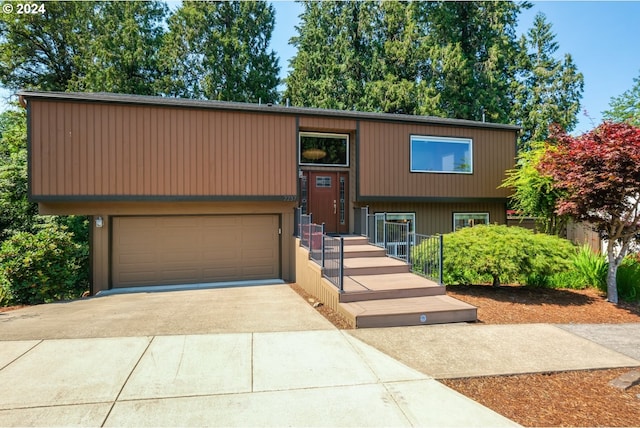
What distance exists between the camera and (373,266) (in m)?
7.31

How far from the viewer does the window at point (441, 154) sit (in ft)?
34.3

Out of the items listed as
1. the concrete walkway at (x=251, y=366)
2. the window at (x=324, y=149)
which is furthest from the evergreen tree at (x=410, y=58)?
the concrete walkway at (x=251, y=366)

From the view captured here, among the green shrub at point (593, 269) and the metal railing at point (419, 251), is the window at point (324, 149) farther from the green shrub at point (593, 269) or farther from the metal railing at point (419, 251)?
the green shrub at point (593, 269)

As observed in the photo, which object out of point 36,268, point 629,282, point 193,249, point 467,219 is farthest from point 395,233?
point 36,268

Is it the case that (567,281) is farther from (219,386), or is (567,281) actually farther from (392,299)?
(219,386)

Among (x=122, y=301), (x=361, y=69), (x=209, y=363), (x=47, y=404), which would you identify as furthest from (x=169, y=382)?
(x=361, y=69)

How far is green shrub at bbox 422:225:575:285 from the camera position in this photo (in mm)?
6797

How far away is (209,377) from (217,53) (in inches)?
845

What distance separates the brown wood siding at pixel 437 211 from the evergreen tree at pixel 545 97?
12.7 metres

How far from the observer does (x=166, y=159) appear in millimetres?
8633

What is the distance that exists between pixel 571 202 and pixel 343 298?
5.58 meters

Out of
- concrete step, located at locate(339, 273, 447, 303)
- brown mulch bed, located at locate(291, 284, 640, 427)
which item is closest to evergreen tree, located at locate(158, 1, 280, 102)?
concrete step, located at locate(339, 273, 447, 303)

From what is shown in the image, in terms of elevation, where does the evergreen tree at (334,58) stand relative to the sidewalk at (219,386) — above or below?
above

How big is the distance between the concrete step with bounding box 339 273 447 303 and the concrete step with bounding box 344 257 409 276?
156mm
